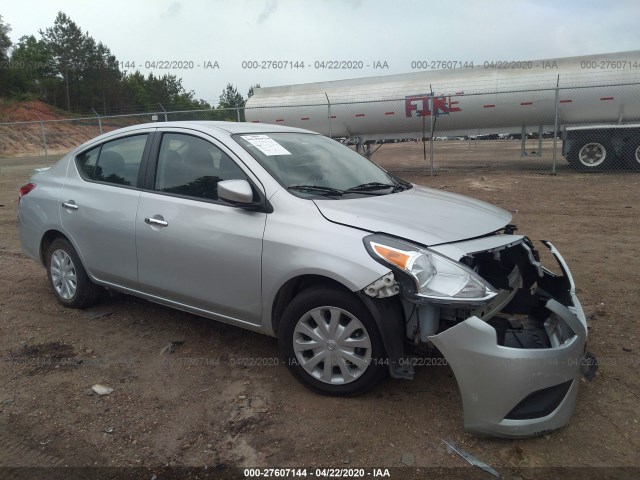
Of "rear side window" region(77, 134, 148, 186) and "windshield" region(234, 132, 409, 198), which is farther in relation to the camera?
"rear side window" region(77, 134, 148, 186)

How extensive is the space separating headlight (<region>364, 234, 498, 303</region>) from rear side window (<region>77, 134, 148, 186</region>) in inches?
89.7

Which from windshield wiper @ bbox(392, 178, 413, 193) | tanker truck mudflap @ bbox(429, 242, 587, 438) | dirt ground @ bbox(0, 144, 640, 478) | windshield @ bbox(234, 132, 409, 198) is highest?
windshield @ bbox(234, 132, 409, 198)

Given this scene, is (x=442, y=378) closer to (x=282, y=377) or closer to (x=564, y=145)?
(x=282, y=377)

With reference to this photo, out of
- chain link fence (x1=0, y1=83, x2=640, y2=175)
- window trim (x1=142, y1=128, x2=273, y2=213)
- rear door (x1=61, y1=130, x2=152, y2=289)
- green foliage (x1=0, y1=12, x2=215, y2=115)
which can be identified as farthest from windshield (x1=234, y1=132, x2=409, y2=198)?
green foliage (x1=0, y1=12, x2=215, y2=115)

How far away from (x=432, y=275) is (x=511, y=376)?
62cm

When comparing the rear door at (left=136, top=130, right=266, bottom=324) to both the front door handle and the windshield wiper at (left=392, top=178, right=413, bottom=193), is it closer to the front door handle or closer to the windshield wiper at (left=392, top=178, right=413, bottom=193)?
the front door handle

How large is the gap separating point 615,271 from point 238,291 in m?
4.14

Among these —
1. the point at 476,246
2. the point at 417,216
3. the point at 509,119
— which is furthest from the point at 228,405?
the point at 509,119

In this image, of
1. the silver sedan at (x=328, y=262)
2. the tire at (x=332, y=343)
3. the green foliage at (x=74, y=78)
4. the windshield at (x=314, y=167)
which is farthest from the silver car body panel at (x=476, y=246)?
the green foliage at (x=74, y=78)

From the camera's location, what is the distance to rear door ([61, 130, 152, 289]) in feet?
13.2

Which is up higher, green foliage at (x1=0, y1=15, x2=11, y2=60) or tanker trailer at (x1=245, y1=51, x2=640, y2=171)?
green foliage at (x1=0, y1=15, x2=11, y2=60)

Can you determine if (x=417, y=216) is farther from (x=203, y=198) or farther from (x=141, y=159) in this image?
(x=141, y=159)

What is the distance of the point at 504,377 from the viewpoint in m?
2.51

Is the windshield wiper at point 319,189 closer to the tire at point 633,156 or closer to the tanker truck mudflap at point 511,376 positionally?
→ the tanker truck mudflap at point 511,376
